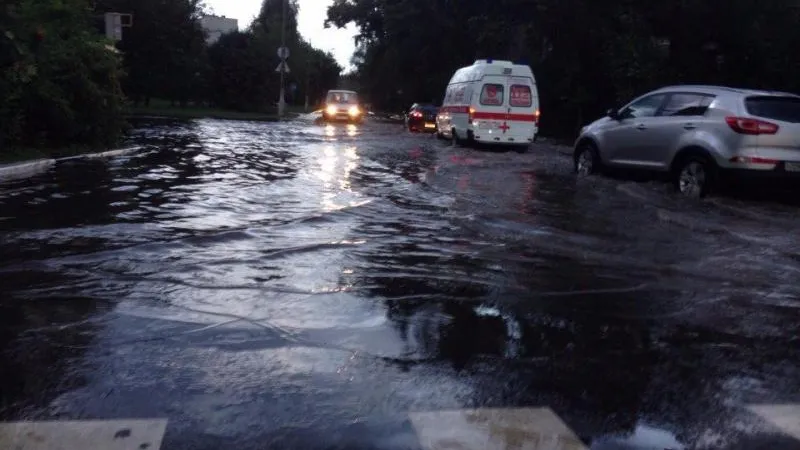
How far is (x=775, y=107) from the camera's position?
12305 mm

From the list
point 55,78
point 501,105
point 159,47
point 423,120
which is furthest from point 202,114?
point 55,78

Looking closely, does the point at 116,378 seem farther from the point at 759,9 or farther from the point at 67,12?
the point at 759,9

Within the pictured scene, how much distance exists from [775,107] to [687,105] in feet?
4.60

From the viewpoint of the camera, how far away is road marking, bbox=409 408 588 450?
388 centimetres

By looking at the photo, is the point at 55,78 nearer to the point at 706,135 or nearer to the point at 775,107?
the point at 706,135

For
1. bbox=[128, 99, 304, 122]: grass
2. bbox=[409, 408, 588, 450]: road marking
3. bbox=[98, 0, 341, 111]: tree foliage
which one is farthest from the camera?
bbox=[98, 0, 341, 111]: tree foliage

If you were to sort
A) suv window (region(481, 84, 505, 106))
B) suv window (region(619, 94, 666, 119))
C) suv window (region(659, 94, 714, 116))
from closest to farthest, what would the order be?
suv window (region(659, 94, 714, 116)) → suv window (region(619, 94, 666, 119)) → suv window (region(481, 84, 505, 106))

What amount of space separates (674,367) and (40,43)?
A: 13.8 m

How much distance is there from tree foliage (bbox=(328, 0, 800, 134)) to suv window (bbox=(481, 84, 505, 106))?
7201 millimetres

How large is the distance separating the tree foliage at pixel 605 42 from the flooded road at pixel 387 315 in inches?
649

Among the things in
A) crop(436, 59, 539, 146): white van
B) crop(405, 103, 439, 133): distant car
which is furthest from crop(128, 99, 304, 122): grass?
crop(436, 59, 539, 146): white van

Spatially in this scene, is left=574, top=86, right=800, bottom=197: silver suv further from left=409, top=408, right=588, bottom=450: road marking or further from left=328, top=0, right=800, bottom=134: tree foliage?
left=328, top=0, right=800, bottom=134: tree foliage

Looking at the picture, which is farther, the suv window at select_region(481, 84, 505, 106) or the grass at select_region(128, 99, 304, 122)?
the grass at select_region(128, 99, 304, 122)

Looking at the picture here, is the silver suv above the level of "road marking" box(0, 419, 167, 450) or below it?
above
